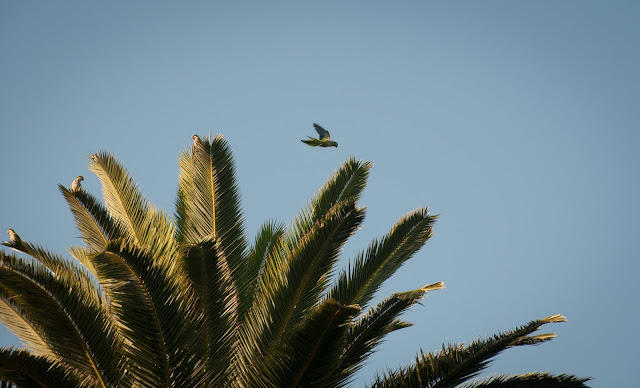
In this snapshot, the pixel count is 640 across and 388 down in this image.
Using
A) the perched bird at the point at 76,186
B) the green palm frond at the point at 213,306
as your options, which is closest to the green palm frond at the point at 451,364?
the green palm frond at the point at 213,306

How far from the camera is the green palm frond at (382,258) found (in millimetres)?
8984

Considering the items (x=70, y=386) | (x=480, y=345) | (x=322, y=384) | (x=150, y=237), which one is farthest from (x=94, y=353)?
(x=480, y=345)

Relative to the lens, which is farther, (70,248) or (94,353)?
(70,248)

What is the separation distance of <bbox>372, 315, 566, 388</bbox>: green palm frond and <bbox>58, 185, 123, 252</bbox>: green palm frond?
137 inches

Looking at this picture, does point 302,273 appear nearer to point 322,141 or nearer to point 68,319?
point 322,141

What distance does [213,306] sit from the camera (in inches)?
322

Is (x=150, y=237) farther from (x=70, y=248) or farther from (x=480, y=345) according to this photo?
(x=480, y=345)

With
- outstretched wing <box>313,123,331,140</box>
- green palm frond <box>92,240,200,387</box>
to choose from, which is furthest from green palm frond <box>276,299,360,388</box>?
outstretched wing <box>313,123,331,140</box>

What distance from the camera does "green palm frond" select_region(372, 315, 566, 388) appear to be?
810 cm

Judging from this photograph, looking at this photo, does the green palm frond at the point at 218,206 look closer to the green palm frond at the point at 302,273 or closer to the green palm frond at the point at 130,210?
the green palm frond at the point at 130,210

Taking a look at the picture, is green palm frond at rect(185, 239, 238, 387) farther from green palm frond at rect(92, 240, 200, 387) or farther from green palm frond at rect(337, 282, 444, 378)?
green palm frond at rect(337, 282, 444, 378)

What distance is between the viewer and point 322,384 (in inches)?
302

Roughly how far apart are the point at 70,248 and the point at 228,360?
3.27 metres

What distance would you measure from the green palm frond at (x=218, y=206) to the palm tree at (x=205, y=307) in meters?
0.02
